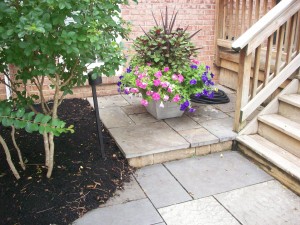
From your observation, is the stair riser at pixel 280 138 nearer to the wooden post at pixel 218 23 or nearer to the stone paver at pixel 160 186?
the stone paver at pixel 160 186

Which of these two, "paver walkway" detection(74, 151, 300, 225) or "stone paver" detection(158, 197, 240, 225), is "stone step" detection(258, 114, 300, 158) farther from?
"stone paver" detection(158, 197, 240, 225)

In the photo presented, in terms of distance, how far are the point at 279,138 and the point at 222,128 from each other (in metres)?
0.61

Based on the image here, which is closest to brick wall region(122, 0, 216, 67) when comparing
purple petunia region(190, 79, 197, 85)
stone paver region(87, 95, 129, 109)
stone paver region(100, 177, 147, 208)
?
stone paver region(87, 95, 129, 109)

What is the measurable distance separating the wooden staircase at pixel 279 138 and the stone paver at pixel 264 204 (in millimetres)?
138

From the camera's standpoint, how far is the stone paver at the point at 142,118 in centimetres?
372

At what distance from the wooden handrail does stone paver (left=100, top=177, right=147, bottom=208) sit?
1543 millimetres

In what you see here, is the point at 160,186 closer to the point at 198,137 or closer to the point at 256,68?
the point at 198,137

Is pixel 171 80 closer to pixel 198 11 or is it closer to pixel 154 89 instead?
pixel 154 89

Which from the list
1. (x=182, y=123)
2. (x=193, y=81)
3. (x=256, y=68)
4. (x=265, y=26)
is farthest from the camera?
(x=182, y=123)

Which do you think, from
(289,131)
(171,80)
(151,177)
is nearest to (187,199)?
(151,177)

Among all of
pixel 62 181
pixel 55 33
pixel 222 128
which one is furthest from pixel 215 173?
pixel 55 33

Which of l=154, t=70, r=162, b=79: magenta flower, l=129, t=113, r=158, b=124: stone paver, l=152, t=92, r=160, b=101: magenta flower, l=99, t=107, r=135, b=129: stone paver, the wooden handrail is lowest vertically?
l=129, t=113, r=158, b=124: stone paver

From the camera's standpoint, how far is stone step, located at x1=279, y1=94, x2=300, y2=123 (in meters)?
3.19

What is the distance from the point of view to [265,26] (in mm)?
3023
